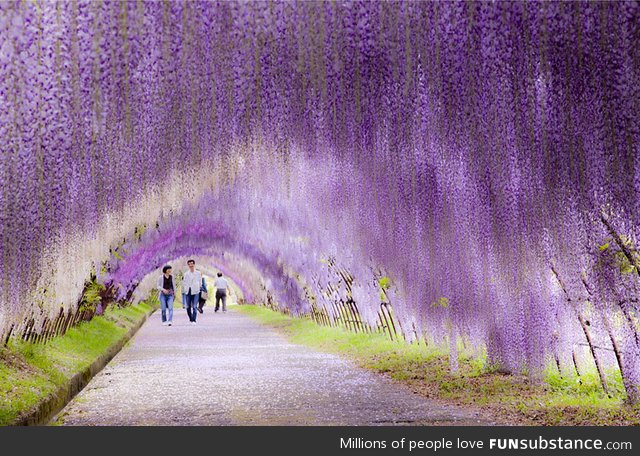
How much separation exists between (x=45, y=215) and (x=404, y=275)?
15.6 ft

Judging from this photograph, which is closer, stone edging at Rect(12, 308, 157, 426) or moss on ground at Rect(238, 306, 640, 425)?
moss on ground at Rect(238, 306, 640, 425)

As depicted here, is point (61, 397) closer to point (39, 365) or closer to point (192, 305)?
point (39, 365)

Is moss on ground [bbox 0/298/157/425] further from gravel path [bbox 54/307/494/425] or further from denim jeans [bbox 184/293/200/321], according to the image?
denim jeans [bbox 184/293/200/321]

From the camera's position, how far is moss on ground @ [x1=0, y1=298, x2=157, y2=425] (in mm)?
8586

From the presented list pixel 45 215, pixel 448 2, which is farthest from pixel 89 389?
pixel 448 2

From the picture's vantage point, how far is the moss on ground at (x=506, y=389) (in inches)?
311

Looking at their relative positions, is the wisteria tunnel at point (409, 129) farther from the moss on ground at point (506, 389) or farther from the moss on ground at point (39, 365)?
the moss on ground at point (39, 365)

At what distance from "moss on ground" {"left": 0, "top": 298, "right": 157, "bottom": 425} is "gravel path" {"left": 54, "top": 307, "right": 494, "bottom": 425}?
1.16 ft

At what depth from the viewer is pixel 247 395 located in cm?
1005

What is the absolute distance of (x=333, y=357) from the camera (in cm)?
1614

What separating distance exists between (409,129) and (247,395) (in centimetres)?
361

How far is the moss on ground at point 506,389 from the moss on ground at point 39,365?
415 centimetres

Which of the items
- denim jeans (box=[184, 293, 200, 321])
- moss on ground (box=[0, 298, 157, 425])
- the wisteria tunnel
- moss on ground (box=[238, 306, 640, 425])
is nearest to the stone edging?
moss on ground (box=[0, 298, 157, 425])

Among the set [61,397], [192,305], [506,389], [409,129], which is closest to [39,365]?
[61,397]
